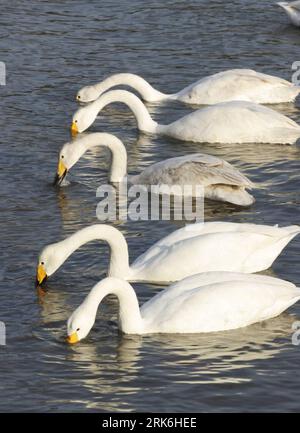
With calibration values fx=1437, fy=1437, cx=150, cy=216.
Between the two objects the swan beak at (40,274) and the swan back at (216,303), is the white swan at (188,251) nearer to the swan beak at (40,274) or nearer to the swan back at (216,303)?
the swan beak at (40,274)

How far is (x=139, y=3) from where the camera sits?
25375 millimetres

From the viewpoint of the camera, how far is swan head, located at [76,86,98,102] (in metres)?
20.6

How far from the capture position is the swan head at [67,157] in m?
17.1

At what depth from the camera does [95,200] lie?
54.5ft

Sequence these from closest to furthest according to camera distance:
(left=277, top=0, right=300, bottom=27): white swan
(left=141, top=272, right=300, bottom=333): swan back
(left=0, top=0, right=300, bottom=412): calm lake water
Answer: (left=0, top=0, right=300, bottom=412): calm lake water → (left=141, top=272, right=300, bottom=333): swan back → (left=277, top=0, right=300, bottom=27): white swan

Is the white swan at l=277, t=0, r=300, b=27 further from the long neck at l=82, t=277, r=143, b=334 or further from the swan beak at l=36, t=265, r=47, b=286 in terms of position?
Result: the long neck at l=82, t=277, r=143, b=334

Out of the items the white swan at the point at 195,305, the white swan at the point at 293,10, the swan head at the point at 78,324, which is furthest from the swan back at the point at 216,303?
the white swan at the point at 293,10

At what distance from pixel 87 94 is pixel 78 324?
8848mm

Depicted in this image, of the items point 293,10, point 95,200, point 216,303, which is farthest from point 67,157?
point 293,10

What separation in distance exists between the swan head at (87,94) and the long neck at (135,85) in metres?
0.08

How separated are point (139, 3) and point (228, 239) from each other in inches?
483

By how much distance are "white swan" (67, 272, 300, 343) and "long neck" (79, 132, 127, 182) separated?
4741 mm

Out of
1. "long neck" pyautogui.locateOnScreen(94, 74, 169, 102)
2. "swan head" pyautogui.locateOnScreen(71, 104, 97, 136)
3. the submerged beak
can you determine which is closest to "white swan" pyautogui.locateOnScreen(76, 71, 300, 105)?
"long neck" pyautogui.locateOnScreen(94, 74, 169, 102)

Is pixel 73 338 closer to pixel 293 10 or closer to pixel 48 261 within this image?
pixel 48 261
